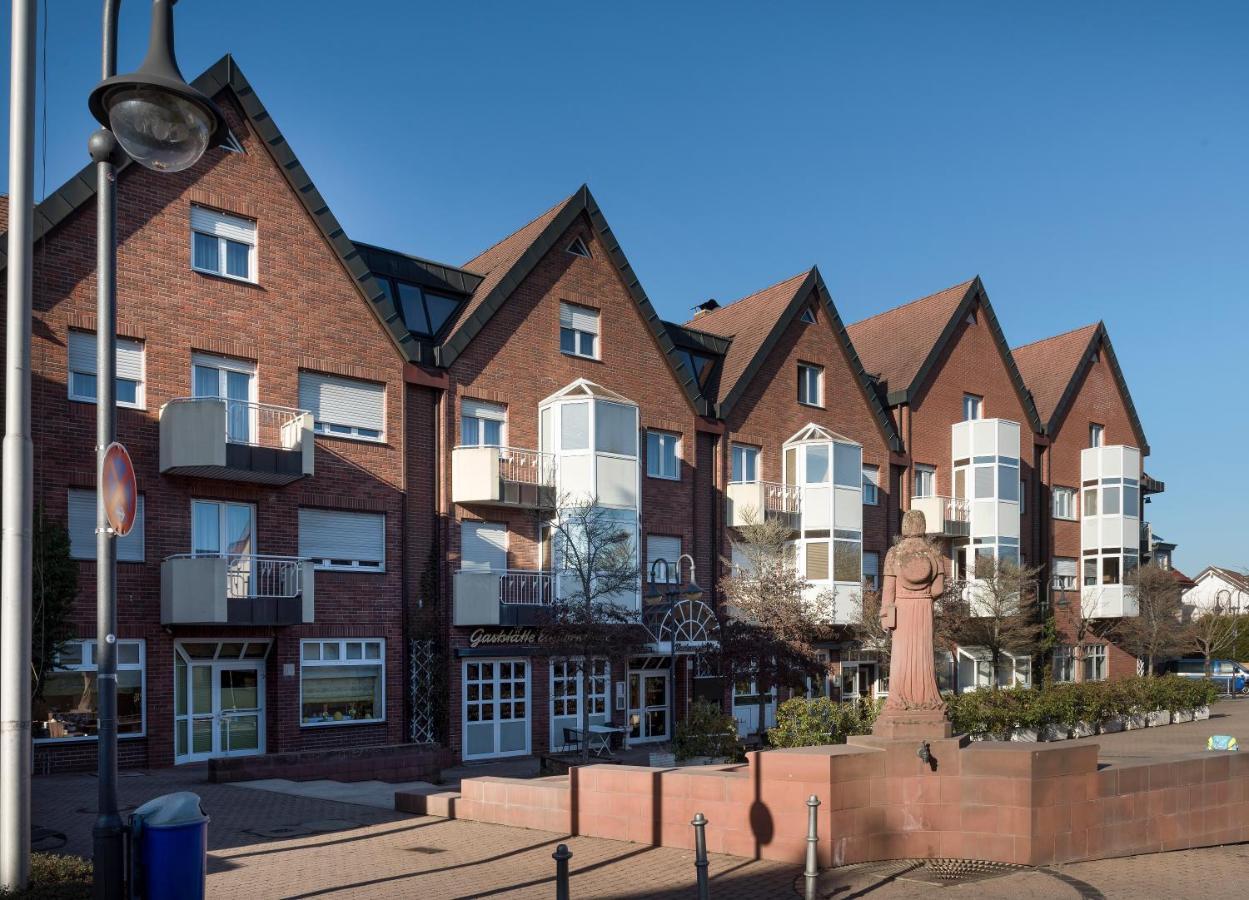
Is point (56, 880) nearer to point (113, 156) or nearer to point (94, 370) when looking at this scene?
point (113, 156)

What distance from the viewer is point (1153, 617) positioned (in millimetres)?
40781

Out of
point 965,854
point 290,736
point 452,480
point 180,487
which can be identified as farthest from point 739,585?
point 965,854

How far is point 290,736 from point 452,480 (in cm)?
631

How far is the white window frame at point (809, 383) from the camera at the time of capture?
34.5 meters

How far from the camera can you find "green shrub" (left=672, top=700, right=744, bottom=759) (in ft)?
63.0

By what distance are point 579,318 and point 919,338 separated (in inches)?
591

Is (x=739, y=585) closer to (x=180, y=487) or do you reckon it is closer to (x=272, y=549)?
(x=272, y=549)

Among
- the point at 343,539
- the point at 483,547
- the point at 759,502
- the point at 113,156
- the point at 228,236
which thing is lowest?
the point at 483,547

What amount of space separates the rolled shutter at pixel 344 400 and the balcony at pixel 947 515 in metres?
18.9

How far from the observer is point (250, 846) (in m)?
12.7

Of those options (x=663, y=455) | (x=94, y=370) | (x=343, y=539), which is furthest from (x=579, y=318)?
(x=94, y=370)

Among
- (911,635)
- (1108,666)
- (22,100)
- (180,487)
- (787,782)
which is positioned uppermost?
(22,100)

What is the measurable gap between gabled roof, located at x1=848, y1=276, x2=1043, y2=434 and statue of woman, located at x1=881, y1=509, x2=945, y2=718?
24.7 metres

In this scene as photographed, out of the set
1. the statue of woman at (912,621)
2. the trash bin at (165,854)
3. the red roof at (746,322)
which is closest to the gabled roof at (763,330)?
the red roof at (746,322)
